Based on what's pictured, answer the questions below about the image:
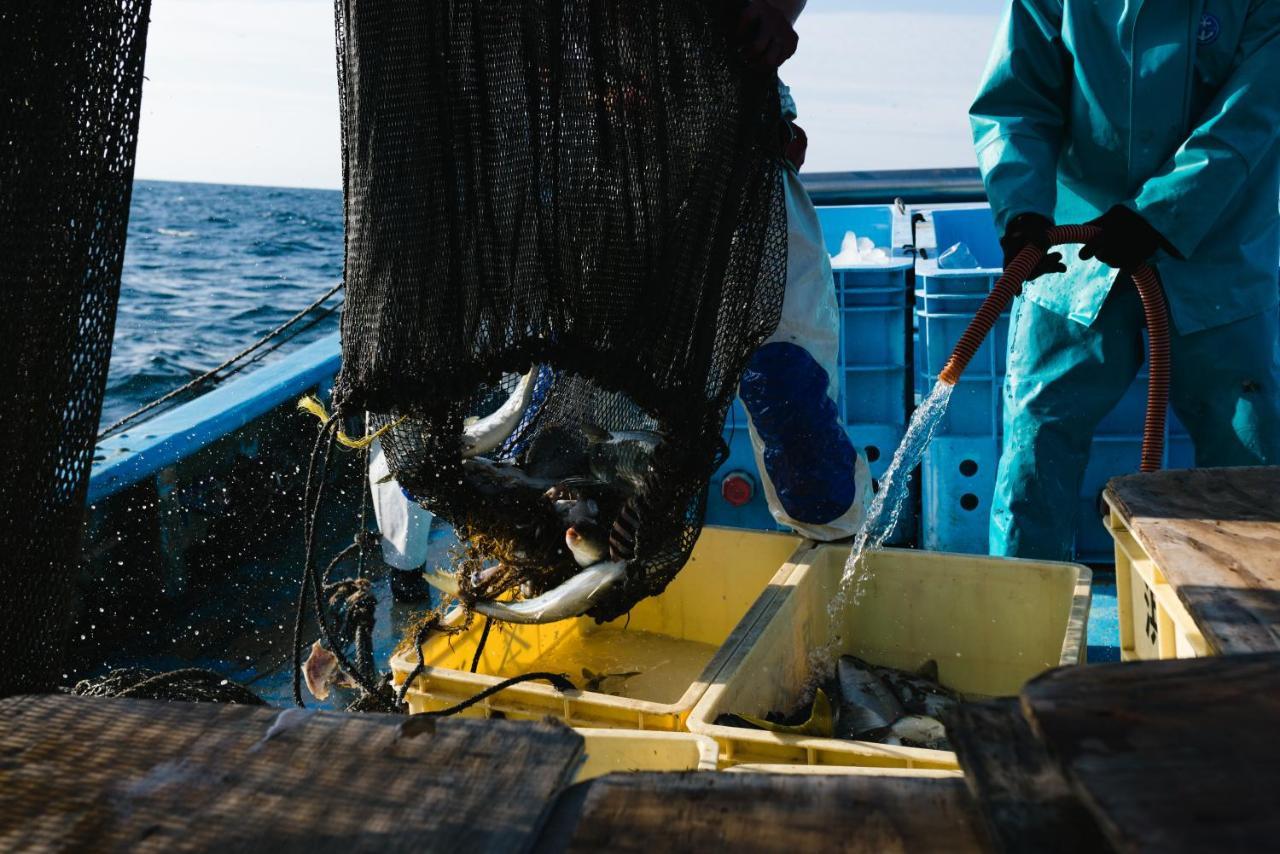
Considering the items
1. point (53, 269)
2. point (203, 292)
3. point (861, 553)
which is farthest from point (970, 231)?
point (203, 292)

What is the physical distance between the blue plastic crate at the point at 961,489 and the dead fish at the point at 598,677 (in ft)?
5.74

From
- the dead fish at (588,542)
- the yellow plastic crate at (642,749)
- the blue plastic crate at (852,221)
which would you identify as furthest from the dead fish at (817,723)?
the blue plastic crate at (852,221)

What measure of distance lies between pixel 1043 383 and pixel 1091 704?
9.94 ft

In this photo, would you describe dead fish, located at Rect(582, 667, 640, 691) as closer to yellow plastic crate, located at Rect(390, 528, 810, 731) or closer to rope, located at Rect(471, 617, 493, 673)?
yellow plastic crate, located at Rect(390, 528, 810, 731)

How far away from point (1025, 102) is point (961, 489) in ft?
5.58

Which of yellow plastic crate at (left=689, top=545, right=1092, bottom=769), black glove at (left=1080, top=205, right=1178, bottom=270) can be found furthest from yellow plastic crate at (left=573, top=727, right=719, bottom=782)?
black glove at (left=1080, top=205, right=1178, bottom=270)

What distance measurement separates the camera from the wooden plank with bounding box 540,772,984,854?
99cm

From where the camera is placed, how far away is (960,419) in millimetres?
4773

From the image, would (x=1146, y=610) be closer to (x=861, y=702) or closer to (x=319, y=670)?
(x=861, y=702)

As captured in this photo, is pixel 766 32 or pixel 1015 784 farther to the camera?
pixel 766 32

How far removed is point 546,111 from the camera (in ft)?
7.45

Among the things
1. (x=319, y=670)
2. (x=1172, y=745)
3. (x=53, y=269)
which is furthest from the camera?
(x=319, y=670)

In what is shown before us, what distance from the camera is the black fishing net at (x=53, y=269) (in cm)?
160

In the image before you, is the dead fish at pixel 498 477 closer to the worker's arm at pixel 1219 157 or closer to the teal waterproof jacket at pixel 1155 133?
the teal waterproof jacket at pixel 1155 133
